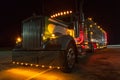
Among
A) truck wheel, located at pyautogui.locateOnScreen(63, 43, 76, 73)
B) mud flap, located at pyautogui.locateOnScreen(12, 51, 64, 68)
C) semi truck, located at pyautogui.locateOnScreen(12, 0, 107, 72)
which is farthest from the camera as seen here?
truck wheel, located at pyautogui.locateOnScreen(63, 43, 76, 73)

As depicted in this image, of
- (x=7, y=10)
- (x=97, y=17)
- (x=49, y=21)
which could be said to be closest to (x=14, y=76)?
(x=49, y=21)

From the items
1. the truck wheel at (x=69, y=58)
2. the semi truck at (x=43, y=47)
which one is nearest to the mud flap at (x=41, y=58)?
the semi truck at (x=43, y=47)

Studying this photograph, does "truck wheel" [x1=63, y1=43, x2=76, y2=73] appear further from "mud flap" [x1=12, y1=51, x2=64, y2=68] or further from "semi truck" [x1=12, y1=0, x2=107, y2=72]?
"mud flap" [x1=12, y1=51, x2=64, y2=68]

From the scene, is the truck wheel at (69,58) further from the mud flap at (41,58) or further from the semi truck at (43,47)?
the mud flap at (41,58)

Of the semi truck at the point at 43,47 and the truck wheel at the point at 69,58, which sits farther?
the truck wheel at the point at 69,58

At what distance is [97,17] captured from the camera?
79.1m

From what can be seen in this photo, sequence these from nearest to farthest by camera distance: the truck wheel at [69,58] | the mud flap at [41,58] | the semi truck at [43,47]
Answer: the mud flap at [41,58] < the semi truck at [43,47] < the truck wheel at [69,58]

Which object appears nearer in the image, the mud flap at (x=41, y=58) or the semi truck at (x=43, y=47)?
the mud flap at (x=41, y=58)

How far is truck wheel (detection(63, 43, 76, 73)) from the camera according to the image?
10.1m

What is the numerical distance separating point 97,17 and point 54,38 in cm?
7017

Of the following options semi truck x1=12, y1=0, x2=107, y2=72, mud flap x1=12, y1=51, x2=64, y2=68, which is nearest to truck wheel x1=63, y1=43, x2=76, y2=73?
semi truck x1=12, y1=0, x2=107, y2=72

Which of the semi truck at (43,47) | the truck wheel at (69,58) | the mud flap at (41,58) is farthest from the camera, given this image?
the truck wheel at (69,58)

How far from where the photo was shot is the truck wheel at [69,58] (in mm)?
10058

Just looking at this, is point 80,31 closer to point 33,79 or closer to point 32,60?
point 32,60
